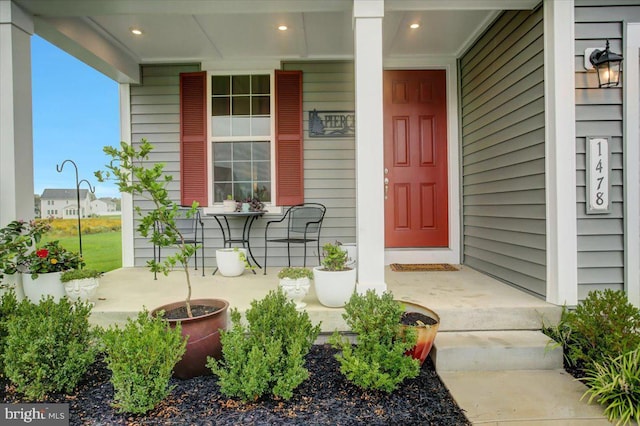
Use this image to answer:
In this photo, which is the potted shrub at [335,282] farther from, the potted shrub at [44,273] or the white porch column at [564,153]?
the potted shrub at [44,273]

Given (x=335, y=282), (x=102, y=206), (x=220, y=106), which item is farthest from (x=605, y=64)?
(x=102, y=206)

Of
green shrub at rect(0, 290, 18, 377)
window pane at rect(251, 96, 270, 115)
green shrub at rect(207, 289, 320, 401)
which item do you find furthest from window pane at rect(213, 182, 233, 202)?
green shrub at rect(207, 289, 320, 401)

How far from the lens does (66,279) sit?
2512 millimetres

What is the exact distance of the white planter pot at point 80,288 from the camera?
253cm

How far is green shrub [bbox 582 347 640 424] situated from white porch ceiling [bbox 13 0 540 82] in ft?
8.02

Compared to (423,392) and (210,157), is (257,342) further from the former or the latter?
(210,157)

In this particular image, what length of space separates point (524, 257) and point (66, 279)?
3484mm

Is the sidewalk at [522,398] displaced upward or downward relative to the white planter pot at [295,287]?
downward

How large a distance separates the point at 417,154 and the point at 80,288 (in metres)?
3.49

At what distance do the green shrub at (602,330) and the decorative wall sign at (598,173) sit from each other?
70 cm

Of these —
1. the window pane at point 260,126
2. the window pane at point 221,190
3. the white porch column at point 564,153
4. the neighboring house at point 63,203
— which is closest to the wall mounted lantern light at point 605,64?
the white porch column at point 564,153

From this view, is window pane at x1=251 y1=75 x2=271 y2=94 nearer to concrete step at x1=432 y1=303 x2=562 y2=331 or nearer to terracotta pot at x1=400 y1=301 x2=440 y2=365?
concrete step at x1=432 y1=303 x2=562 y2=331

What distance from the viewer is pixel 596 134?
2.46m

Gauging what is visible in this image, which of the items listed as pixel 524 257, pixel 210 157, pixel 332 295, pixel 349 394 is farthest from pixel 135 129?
pixel 524 257
